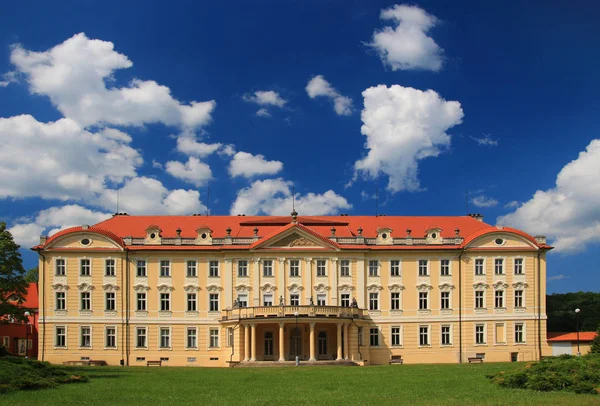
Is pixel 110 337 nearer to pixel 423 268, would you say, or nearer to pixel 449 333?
pixel 423 268

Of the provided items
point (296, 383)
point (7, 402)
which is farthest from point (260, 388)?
point (7, 402)

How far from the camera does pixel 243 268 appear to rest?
5719cm

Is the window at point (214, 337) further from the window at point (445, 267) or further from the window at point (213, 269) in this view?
the window at point (445, 267)

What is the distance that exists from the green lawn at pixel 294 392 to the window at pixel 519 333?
22.9m

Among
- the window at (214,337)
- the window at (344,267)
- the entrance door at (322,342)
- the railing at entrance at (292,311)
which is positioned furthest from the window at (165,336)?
the window at (344,267)

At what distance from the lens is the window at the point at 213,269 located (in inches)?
2258

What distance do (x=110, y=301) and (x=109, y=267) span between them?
257 cm

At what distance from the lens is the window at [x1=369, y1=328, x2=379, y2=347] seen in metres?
56.9

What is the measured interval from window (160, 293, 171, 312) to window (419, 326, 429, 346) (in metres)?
19.2

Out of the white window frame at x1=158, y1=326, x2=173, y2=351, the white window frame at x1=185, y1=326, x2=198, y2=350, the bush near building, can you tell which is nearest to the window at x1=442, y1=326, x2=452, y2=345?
the white window frame at x1=185, y1=326, x2=198, y2=350

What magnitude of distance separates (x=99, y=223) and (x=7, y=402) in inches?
1490

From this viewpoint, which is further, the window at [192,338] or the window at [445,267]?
the window at [445,267]

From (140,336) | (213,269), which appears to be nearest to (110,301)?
(140,336)

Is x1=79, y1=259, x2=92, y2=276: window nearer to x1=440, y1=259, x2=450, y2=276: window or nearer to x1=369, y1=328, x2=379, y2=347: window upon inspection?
x1=369, y1=328, x2=379, y2=347: window
